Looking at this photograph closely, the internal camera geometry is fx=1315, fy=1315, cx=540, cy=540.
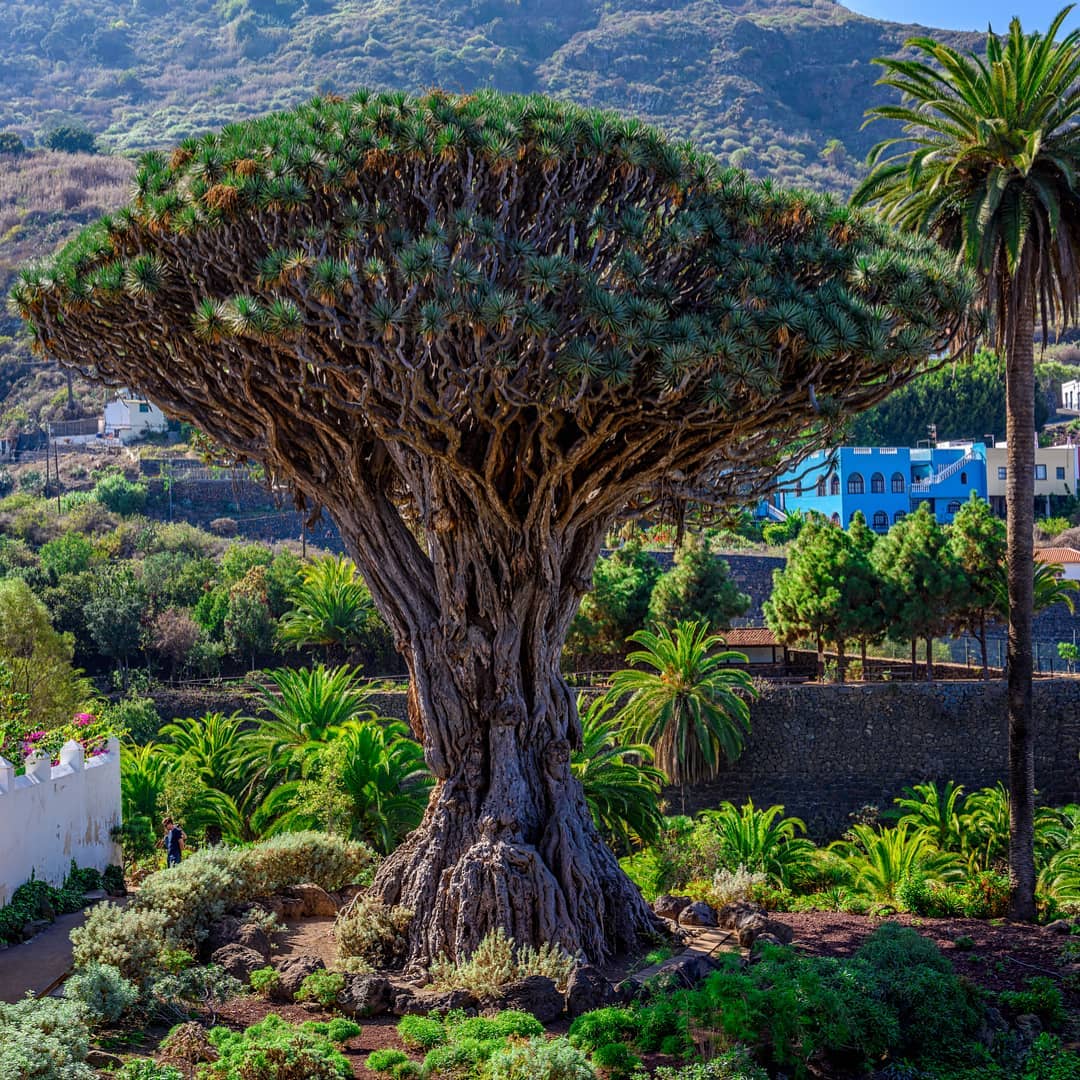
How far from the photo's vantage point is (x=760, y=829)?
17250 mm

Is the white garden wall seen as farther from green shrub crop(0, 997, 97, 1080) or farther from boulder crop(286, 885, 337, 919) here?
green shrub crop(0, 997, 97, 1080)

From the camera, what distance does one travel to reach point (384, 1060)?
860 centimetres

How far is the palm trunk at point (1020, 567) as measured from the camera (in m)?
14.0

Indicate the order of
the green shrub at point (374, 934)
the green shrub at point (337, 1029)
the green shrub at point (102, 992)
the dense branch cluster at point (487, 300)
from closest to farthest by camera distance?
the green shrub at point (102, 992), the green shrub at point (337, 1029), the dense branch cluster at point (487, 300), the green shrub at point (374, 934)

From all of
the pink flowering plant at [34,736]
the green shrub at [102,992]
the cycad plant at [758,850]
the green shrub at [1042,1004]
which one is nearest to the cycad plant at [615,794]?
the cycad plant at [758,850]

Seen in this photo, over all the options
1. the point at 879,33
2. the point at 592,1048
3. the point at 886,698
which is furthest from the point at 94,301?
the point at 879,33

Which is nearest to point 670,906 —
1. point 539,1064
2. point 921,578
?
point 539,1064

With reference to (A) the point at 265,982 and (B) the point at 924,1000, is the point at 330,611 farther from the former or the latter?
(B) the point at 924,1000

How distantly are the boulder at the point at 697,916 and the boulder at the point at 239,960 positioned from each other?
169 inches

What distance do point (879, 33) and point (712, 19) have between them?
1544cm

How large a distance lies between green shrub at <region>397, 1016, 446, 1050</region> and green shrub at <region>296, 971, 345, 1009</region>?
2.96 ft

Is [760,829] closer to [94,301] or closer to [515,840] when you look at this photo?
[515,840]

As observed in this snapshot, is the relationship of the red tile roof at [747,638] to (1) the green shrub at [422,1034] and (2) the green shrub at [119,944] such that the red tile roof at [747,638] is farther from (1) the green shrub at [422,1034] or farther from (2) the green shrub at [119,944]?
(1) the green shrub at [422,1034]

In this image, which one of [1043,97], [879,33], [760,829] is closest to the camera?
[1043,97]
